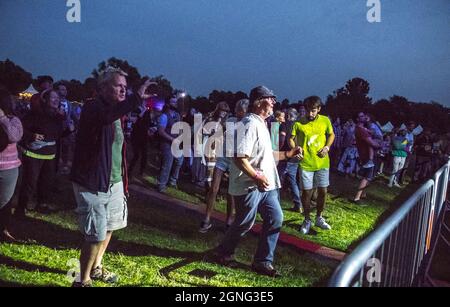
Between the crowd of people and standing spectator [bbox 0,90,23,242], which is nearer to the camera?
the crowd of people

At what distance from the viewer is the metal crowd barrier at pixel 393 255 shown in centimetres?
160

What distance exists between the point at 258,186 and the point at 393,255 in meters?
1.64

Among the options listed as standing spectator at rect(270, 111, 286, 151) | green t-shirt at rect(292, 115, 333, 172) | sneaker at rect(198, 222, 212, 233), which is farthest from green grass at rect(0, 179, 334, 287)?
standing spectator at rect(270, 111, 286, 151)

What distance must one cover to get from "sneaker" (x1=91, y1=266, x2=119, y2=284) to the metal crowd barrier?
2.43 meters

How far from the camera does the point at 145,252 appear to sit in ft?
15.4

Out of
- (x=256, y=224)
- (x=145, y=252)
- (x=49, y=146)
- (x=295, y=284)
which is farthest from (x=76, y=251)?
(x=256, y=224)

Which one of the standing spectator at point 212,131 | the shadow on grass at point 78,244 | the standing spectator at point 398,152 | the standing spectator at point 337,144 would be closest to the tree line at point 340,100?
the standing spectator at point 337,144

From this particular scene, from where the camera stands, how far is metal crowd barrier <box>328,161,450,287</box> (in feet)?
5.25

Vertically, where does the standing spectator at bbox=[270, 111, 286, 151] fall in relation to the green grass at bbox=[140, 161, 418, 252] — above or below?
above

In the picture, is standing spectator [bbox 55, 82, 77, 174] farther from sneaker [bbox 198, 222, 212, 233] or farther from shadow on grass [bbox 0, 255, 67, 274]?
shadow on grass [bbox 0, 255, 67, 274]

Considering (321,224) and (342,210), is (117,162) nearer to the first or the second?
(321,224)

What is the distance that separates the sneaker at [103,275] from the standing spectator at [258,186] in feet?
4.15
